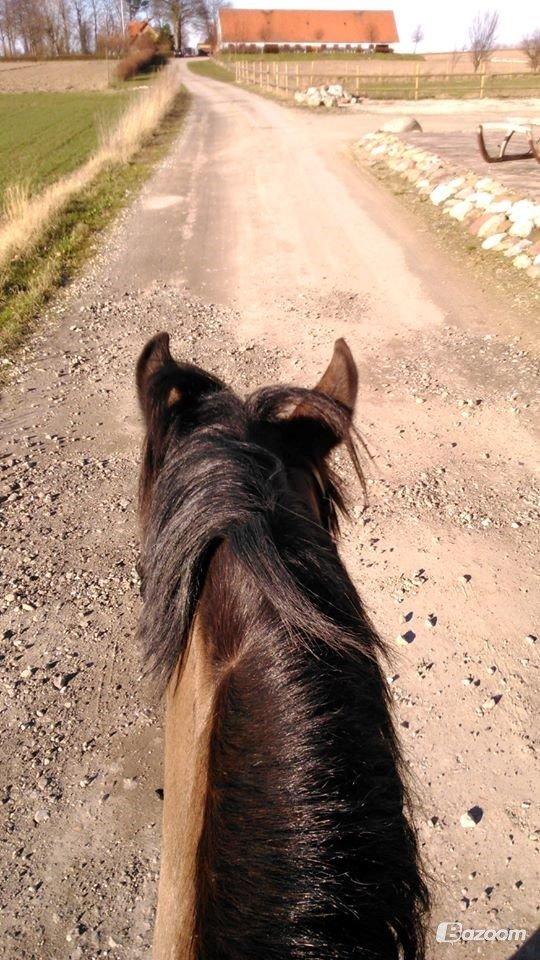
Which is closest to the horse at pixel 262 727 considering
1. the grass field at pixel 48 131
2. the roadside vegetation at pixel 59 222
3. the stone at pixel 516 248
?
the roadside vegetation at pixel 59 222

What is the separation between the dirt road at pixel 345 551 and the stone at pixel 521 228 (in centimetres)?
89

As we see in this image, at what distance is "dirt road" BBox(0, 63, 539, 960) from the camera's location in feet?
7.50

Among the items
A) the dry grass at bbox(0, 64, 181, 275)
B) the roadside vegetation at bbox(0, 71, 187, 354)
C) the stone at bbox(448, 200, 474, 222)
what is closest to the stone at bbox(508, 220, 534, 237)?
the stone at bbox(448, 200, 474, 222)

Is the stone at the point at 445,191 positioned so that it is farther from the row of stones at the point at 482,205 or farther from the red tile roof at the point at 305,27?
the red tile roof at the point at 305,27

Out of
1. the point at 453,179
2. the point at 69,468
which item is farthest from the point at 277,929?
the point at 453,179

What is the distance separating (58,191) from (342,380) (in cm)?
1193

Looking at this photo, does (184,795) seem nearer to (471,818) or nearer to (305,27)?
(471,818)

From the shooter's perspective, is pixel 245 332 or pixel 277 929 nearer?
pixel 277 929

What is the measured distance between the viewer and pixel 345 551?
3.68 meters

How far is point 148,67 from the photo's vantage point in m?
57.3

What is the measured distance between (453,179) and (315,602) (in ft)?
36.1

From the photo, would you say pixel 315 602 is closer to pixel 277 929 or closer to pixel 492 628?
pixel 277 929

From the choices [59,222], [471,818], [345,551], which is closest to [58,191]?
[59,222]

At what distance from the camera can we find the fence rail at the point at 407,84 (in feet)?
93.6
